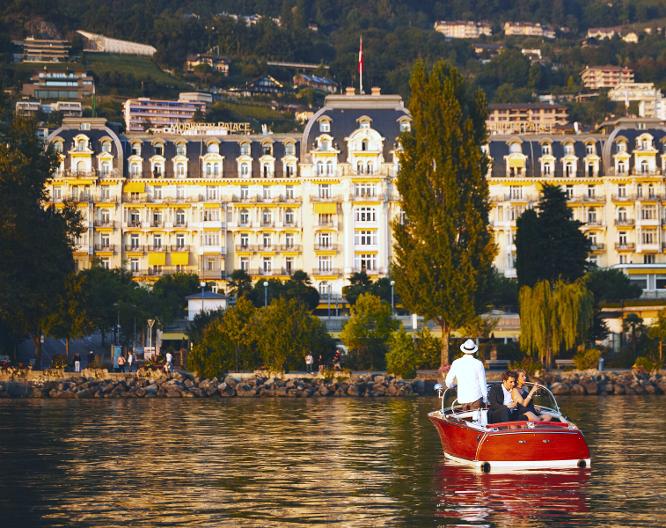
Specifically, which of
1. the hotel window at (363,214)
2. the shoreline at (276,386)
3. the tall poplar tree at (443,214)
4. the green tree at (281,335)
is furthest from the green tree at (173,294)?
the tall poplar tree at (443,214)

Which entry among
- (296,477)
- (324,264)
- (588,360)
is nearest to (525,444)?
(296,477)

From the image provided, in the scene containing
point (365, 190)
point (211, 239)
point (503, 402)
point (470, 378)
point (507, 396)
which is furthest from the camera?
point (211, 239)

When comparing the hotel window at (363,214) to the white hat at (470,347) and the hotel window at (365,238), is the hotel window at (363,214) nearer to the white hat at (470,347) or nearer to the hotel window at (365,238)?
the hotel window at (365,238)

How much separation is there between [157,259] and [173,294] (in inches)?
1037

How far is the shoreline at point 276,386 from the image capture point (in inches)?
3167

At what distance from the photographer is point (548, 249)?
97.9 meters

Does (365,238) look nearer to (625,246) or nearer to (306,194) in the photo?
(306,194)

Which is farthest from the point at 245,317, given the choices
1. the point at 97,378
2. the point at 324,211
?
the point at 324,211

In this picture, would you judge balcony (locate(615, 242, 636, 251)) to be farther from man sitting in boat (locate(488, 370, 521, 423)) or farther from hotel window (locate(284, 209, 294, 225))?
man sitting in boat (locate(488, 370, 521, 423))

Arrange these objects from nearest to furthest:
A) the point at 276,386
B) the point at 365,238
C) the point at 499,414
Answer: the point at 499,414 → the point at 276,386 → the point at 365,238

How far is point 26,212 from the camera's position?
86750 millimetres

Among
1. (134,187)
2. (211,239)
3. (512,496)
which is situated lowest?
(512,496)

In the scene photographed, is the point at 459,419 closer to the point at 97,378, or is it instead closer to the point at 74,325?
the point at 97,378

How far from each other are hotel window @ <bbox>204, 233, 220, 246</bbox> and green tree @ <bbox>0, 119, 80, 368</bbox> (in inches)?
2542
